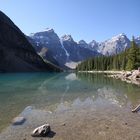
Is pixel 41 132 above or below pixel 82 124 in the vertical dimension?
above

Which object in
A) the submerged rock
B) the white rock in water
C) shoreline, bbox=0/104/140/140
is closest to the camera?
the submerged rock

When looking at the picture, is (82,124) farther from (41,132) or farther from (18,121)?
(18,121)

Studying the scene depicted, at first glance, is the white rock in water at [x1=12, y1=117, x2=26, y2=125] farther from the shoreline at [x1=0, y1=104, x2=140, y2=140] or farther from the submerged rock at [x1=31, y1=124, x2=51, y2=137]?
the submerged rock at [x1=31, y1=124, x2=51, y2=137]

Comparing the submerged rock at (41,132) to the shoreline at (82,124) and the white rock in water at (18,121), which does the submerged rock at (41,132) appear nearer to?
the shoreline at (82,124)

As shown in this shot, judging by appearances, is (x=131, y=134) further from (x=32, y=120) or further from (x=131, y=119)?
(x=32, y=120)

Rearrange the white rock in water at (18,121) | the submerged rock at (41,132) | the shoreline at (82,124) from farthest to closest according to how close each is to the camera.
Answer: the white rock in water at (18,121) < the shoreline at (82,124) < the submerged rock at (41,132)

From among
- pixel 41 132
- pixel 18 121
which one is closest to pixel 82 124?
pixel 41 132

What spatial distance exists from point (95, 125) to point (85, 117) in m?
3.09

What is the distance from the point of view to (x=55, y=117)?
78.1 feet

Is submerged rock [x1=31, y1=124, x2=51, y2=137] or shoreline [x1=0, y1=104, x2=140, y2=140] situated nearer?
submerged rock [x1=31, y1=124, x2=51, y2=137]

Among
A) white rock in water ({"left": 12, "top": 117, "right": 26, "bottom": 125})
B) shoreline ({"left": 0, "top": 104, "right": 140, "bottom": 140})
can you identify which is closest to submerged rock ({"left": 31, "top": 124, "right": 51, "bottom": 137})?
shoreline ({"left": 0, "top": 104, "right": 140, "bottom": 140})

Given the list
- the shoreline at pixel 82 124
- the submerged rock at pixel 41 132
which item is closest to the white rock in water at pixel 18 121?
the shoreline at pixel 82 124

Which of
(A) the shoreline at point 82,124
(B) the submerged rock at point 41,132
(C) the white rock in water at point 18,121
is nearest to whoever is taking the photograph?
(B) the submerged rock at point 41,132

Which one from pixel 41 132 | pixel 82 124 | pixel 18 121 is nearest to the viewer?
pixel 41 132
